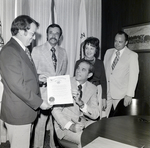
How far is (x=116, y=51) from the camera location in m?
3.33

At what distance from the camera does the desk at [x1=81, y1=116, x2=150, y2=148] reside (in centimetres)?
138

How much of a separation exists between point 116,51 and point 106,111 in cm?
111

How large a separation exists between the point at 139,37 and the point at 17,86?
2.93 metres

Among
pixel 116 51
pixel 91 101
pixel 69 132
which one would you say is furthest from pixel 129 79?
pixel 69 132

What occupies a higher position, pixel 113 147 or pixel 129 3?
pixel 129 3

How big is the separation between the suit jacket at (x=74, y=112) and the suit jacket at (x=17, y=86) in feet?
1.18

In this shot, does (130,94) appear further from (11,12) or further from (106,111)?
(11,12)

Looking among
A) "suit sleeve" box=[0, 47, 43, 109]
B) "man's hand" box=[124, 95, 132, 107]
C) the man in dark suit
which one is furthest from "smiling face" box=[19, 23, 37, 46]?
"man's hand" box=[124, 95, 132, 107]

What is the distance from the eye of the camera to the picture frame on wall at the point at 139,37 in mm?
3633

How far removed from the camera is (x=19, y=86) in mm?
1733

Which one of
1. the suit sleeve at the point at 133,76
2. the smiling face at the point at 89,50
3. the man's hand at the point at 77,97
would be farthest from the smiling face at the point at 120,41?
the man's hand at the point at 77,97

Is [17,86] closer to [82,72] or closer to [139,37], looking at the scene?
[82,72]

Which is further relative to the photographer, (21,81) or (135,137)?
(21,81)

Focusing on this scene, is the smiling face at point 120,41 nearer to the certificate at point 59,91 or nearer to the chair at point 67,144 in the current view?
the certificate at point 59,91
